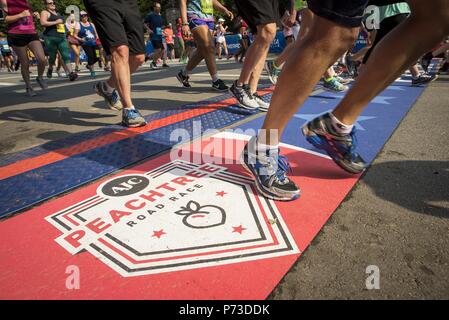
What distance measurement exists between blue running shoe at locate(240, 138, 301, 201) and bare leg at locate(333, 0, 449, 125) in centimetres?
42

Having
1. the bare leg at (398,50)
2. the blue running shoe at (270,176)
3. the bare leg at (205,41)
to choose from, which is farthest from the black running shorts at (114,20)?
the bare leg at (398,50)

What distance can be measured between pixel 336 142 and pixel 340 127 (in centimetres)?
8

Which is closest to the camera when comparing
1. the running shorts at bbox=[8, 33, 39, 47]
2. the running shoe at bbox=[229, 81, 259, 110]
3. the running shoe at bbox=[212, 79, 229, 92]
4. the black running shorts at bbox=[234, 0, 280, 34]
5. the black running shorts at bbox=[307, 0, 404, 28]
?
the black running shorts at bbox=[307, 0, 404, 28]

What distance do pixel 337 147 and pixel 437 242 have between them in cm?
63

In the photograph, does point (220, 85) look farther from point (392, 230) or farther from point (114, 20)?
point (392, 230)

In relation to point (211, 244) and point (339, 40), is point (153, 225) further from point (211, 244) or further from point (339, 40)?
point (339, 40)

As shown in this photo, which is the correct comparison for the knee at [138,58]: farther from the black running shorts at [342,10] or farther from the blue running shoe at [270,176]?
the black running shorts at [342,10]

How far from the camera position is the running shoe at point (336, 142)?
1520 millimetres

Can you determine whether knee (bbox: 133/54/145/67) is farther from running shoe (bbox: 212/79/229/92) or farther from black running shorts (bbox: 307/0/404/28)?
black running shorts (bbox: 307/0/404/28)

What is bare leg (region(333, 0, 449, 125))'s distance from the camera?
1.20 m

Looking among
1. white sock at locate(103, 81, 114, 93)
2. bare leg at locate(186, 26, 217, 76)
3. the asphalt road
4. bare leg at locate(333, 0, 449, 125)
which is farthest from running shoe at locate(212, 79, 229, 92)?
bare leg at locate(333, 0, 449, 125)

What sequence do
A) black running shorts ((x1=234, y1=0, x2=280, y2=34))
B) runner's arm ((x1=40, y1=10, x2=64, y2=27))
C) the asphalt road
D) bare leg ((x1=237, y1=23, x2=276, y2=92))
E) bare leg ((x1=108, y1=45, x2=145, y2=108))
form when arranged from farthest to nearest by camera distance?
runner's arm ((x1=40, y1=10, x2=64, y2=27))
bare leg ((x1=237, y1=23, x2=276, y2=92))
black running shorts ((x1=234, y1=0, x2=280, y2=34))
bare leg ((x1=108, y1=45, x2=145, y2=108))
the asphalt road

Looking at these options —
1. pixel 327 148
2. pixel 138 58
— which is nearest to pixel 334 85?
pixel 138 58

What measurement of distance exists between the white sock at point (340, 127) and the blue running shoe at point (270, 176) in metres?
0.32
